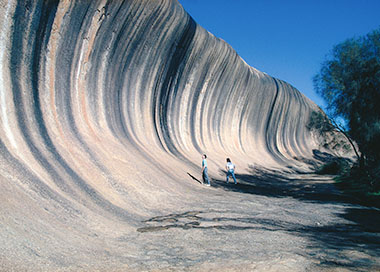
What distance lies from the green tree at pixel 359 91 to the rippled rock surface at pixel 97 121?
6676 mm

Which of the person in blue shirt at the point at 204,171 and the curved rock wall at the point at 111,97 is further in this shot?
the person in blue shirt at the point at 204,171

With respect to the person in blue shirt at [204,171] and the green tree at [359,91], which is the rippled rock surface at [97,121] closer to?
the person in blue shirt at [204,171]

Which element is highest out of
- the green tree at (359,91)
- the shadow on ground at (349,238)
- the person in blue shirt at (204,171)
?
the green tree at (359,91)

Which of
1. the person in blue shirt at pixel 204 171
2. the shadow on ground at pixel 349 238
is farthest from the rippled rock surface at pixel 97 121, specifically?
the shadow on ground at pixel 349 238

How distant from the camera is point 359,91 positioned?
16.6 m

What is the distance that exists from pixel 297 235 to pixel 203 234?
5.24ft

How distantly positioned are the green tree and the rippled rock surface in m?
6.68

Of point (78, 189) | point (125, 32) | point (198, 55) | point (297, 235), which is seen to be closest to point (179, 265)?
point (297, 235)

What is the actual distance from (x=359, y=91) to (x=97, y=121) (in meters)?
11.6

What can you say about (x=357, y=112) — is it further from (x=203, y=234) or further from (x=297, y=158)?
(x=297, y=158)

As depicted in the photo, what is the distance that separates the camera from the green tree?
15.6 metres

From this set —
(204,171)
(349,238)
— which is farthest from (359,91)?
(349,238)

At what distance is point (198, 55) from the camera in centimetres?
2108

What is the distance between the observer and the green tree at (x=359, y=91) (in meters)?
15.6
